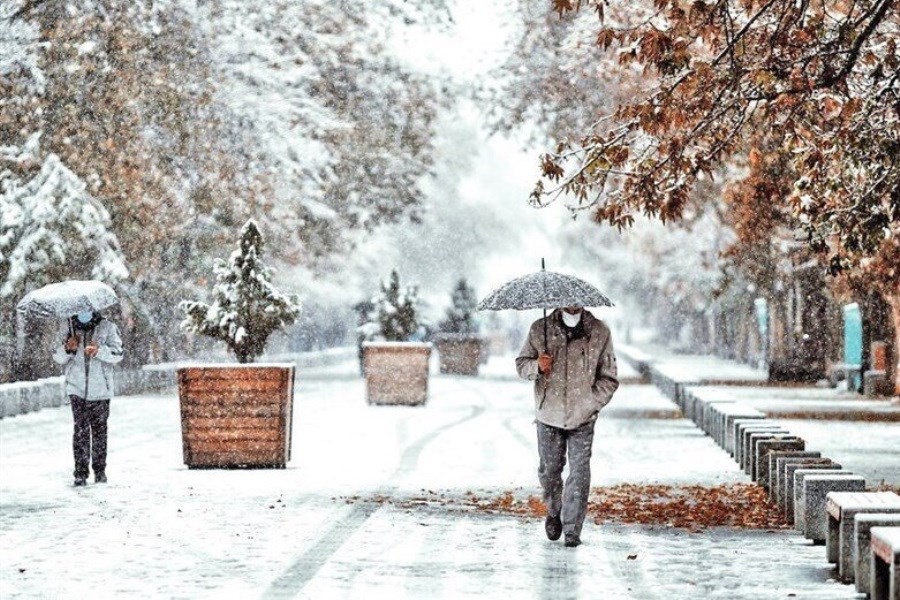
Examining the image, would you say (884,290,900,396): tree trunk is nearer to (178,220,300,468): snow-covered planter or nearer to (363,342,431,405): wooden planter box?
(363,342,431,405): wooden planter box

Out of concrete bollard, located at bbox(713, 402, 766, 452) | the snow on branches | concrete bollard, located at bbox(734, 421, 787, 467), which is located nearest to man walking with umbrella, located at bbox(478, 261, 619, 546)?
the snow on branches

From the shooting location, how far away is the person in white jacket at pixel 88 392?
57.1 ft

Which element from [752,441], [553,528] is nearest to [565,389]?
[553,528]

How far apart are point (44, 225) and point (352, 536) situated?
20.5 m

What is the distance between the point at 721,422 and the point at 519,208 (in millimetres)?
97997

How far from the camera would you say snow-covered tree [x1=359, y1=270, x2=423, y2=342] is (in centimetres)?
4128

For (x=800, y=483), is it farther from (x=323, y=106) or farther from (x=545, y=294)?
(x=323, y=106)

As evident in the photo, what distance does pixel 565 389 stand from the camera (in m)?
13.1

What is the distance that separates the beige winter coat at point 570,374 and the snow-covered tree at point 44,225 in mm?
20626

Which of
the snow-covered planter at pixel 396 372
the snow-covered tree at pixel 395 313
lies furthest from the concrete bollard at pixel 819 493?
the snow-covered tree at pixel 395 313

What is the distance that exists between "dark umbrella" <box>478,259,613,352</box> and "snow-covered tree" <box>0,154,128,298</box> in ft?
67.1

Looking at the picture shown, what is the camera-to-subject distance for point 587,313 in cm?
1346

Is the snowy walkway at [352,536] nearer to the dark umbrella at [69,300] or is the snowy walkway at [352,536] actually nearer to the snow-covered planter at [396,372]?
the dark umbrella at [69,300]

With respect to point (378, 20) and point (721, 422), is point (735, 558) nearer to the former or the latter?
point (721, 422)
